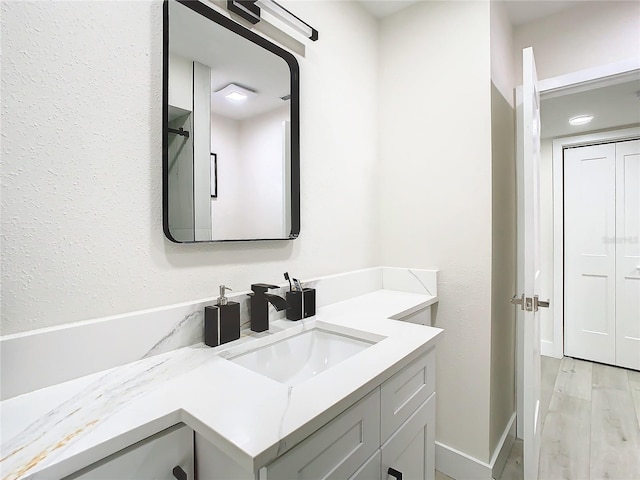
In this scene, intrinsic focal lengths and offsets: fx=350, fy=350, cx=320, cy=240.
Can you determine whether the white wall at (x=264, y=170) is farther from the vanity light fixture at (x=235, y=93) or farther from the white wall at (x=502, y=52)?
the white wall at (x=502, y=52)

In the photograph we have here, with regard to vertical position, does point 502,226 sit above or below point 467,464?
above

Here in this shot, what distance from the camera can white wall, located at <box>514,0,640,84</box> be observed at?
173cm

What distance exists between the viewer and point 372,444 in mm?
918

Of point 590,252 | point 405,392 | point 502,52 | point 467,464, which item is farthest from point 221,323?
point 590,252

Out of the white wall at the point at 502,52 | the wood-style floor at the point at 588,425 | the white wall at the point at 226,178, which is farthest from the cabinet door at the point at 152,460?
the white wall at the point at 502,52

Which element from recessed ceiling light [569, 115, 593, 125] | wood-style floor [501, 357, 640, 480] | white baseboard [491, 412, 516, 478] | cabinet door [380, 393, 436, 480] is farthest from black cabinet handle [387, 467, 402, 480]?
recessed ceiling light [569, 115, 593, 125]

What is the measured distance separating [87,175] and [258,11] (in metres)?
0.87

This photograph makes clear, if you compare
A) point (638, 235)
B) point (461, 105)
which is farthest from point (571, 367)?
point (461, 105)

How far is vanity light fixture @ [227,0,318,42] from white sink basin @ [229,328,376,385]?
117 cm

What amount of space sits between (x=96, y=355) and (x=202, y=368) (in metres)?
0.26

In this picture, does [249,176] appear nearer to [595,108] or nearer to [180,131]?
[180,131]

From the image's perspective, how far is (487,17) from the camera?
5.35 feet

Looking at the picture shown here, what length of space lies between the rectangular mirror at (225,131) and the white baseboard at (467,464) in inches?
54.0

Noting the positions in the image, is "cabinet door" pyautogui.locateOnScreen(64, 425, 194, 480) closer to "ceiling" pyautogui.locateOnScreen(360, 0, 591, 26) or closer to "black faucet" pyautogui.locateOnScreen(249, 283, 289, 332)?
"black faucet" pyautogui.locateOnScreen(249, 283, 289, 332)
